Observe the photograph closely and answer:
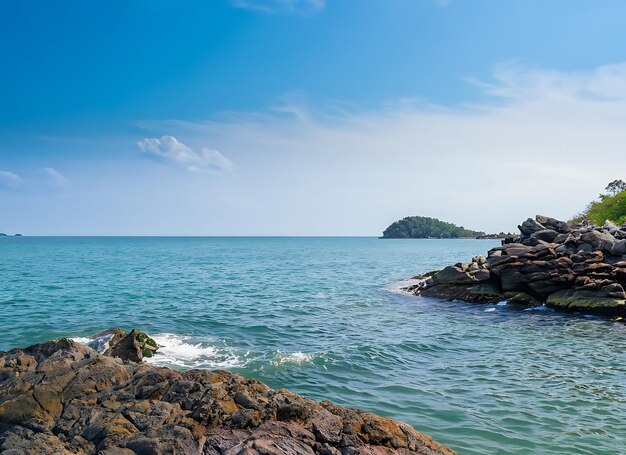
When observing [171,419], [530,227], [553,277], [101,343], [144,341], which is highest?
[530,227]

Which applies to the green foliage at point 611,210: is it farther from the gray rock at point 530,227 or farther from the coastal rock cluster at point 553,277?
the coastal rock cluster at point 553,277

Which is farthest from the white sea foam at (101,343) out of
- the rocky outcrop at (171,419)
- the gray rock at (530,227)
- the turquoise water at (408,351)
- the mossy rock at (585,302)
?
the gray rock at (530,227)

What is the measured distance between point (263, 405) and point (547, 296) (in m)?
28.5

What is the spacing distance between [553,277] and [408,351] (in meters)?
17.1

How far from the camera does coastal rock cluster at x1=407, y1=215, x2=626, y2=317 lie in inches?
1123

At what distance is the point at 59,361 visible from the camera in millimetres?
10078

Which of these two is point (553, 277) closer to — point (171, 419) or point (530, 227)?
point (530, 227)

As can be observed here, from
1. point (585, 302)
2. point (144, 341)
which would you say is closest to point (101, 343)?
point (144, 341)

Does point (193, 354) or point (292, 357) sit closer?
point (292, 357)

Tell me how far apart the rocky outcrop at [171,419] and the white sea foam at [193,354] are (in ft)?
25.9

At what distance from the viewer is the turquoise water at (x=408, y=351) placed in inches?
459

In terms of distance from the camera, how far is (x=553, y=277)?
30953mm

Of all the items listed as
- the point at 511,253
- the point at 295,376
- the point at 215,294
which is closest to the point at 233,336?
the point at 295,376

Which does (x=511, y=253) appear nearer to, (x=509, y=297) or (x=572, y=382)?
(x=509, y=297)
